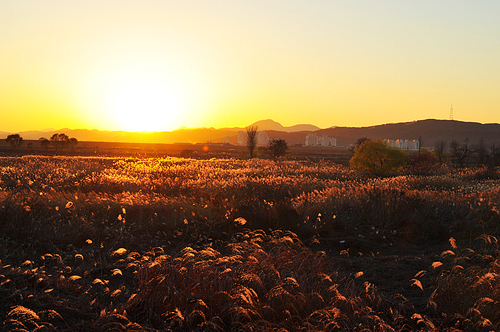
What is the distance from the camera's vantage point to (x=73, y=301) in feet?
14.3

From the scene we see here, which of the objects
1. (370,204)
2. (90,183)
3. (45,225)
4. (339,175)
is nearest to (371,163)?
(339,175)

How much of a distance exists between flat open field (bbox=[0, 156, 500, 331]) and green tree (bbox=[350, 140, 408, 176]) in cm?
1574

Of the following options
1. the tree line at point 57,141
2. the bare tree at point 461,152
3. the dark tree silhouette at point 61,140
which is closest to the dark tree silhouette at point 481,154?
the bare tree at point 461,152

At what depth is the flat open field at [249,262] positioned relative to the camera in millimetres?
3943

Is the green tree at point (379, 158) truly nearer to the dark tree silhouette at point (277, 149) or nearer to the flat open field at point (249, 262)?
the flat open field at point (249, 262)

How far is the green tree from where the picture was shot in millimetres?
27562

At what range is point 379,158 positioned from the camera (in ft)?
90.6

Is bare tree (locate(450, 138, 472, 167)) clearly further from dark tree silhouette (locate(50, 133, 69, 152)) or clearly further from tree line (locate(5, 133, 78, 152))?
dark tree silhouette (locate(50, 133, 69, 152))

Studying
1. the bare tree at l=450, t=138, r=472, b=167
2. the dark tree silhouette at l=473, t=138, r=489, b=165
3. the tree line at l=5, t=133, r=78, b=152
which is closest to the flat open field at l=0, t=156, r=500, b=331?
the dark tree silhouette at l=473, t=138, r=489, b=165

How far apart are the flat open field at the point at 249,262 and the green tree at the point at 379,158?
15.7 m

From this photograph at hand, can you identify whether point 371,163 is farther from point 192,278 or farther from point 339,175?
point 192,278

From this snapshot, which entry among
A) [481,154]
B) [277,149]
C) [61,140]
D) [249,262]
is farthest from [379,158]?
[61,140]

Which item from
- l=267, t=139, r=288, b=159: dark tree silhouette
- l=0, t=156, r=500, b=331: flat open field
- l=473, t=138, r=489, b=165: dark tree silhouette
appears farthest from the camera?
l=267, t=139, r=288, b=159: dark tree silhouette

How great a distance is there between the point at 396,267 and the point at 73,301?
16.6ft
